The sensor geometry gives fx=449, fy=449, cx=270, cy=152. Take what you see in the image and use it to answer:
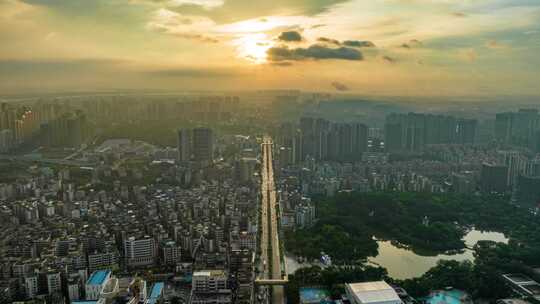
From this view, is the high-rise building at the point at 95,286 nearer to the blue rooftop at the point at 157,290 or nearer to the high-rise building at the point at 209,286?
the blue rooftop at the point at 157,290

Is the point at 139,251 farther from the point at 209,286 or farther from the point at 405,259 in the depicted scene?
the point at 405,259

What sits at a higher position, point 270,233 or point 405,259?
point 270,233

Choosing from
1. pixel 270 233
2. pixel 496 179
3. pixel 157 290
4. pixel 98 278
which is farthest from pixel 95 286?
pixel 496 179

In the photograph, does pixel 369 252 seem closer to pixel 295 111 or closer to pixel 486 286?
pixel 486 286

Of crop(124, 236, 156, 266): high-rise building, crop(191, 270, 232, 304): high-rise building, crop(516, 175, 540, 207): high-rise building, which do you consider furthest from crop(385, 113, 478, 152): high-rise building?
crop(191, 270, 232, 304): high-rise building

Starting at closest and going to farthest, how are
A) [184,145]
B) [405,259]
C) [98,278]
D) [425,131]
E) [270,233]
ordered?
[98,278]
[405,259]
[270,233]
[184,145]
[425,131]

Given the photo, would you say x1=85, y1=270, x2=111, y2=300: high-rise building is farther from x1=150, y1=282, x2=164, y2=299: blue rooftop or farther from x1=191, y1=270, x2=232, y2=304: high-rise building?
x1=191, y1=270, x2=232, y2=304: high-rise building

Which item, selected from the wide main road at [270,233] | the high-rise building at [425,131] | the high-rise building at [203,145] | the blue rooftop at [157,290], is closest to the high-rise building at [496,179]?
the high-rise building at [425,131]
